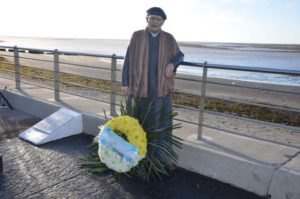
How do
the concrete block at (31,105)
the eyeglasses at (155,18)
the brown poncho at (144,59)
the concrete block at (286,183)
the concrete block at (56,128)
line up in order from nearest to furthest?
the concrete block at (286,183) < the eyeglasses at (155,18) < the brown poncho at (144,59) < the concrete block at (56,128) < the concrete block at (31,105)

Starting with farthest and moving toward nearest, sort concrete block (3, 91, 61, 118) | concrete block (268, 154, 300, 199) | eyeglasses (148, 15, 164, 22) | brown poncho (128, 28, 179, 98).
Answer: concrete block (3, 91, 61, 118) < brown poncho (128, 28, 179, 98) < eyeglasses (148, 15, 164, 22) < concrete block (268, 154, 300, 199)

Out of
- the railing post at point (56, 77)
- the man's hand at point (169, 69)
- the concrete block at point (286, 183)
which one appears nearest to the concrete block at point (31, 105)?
the railing post at point (56, 77)

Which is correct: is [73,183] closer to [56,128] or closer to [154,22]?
[56,128]

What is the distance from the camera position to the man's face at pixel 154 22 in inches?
152

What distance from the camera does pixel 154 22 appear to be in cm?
387

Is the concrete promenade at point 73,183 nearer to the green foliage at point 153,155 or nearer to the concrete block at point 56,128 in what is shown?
the green foliage at point 153,155

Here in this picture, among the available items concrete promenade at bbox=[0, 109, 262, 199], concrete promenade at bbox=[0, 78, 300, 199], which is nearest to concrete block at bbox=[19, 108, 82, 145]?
concrete promenade at bbox=[0, 78, 300, 199]

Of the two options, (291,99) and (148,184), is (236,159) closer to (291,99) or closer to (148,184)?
(148,184)

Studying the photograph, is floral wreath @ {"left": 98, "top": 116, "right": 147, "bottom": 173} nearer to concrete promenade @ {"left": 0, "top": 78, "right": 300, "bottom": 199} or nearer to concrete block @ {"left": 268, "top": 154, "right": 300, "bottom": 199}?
concrete promenade @ {"left": 0, "top": 78, "right": 300, "bottom": 199}

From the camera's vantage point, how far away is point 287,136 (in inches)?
234

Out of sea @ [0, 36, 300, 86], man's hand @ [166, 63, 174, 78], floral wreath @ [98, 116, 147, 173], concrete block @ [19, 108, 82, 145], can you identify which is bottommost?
sea @ [0, 36, 300, 86]

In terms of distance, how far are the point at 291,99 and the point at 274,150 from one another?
10730mm

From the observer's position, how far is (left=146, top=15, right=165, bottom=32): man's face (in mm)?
3855

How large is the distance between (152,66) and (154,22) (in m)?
0.46
